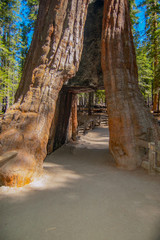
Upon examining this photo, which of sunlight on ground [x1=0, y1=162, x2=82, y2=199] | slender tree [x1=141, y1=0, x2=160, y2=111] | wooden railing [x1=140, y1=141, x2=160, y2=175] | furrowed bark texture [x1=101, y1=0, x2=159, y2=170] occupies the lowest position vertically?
sunlight on ground [x1=0, y1=162, x2=82, y2=199]

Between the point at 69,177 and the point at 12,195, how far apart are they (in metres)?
1.78

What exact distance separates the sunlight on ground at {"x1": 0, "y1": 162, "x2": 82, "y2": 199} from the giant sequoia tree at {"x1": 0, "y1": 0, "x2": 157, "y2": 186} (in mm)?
181

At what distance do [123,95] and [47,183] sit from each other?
3.93 metres

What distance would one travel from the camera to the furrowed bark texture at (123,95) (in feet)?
17.8

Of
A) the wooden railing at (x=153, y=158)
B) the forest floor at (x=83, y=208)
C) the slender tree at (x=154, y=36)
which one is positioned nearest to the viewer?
the forest floor at (x=83, y=208)

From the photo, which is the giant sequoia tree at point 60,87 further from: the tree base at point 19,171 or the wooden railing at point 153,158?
the wooden railing at point 153,158

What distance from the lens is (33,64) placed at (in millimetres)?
5207

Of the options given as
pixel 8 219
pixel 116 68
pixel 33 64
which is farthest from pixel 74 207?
pixel 116 68

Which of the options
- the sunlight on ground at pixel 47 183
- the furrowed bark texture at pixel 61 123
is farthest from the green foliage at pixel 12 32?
the sunlight on ground at pixel 47 183

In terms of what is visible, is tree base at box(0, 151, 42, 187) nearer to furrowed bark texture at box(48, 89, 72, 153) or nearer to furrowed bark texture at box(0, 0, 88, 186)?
furrowed bark texture at box(0, 0, 88, 186)

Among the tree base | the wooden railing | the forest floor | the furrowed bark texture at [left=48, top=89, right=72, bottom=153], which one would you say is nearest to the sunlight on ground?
the forest floor

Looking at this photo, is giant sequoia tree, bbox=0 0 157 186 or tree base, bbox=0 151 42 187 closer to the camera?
tree base, bbox=0 151 42 187

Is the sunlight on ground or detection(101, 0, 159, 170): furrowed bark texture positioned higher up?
detection(101, 0, 159, 170): furrowed bark texture

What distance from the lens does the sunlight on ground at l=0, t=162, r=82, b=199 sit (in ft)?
10.9
